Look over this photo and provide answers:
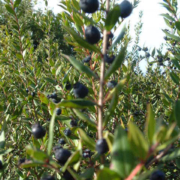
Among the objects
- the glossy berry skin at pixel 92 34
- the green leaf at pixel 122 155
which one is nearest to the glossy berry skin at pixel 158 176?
the green leaf at pixel 122 155

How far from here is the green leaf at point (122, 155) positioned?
1.73ft

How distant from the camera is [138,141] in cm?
A: 53

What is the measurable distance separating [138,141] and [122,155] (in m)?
0.05

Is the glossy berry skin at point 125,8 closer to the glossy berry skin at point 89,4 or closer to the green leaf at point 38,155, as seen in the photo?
the glossy berry skin at point 89,4

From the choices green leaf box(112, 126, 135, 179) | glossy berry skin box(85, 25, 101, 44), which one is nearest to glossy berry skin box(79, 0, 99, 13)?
glossy berry skin box(85, 25, 101, 44)

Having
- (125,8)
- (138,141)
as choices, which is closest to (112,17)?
(125,8)

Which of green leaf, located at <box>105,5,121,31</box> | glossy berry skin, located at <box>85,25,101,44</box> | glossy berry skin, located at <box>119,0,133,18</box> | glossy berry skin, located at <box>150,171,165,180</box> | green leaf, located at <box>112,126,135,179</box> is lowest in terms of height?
glossy berry skin, located at <box>150,171,165,180</box>

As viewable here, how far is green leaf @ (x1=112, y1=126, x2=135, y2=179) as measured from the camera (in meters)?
0.53

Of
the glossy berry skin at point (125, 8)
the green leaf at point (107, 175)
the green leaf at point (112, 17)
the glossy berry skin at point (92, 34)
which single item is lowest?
the green leaf at point (107, 175)

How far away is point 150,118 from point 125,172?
157 millimetres

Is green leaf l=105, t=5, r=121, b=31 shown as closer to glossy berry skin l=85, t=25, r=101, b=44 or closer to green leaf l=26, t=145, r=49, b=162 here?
glossy berry skin l=85, t=25, r=101, b=44

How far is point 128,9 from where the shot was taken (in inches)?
40.4

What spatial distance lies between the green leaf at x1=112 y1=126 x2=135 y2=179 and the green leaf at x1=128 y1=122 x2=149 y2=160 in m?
0.02

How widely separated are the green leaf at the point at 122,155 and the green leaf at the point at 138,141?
0.02m
